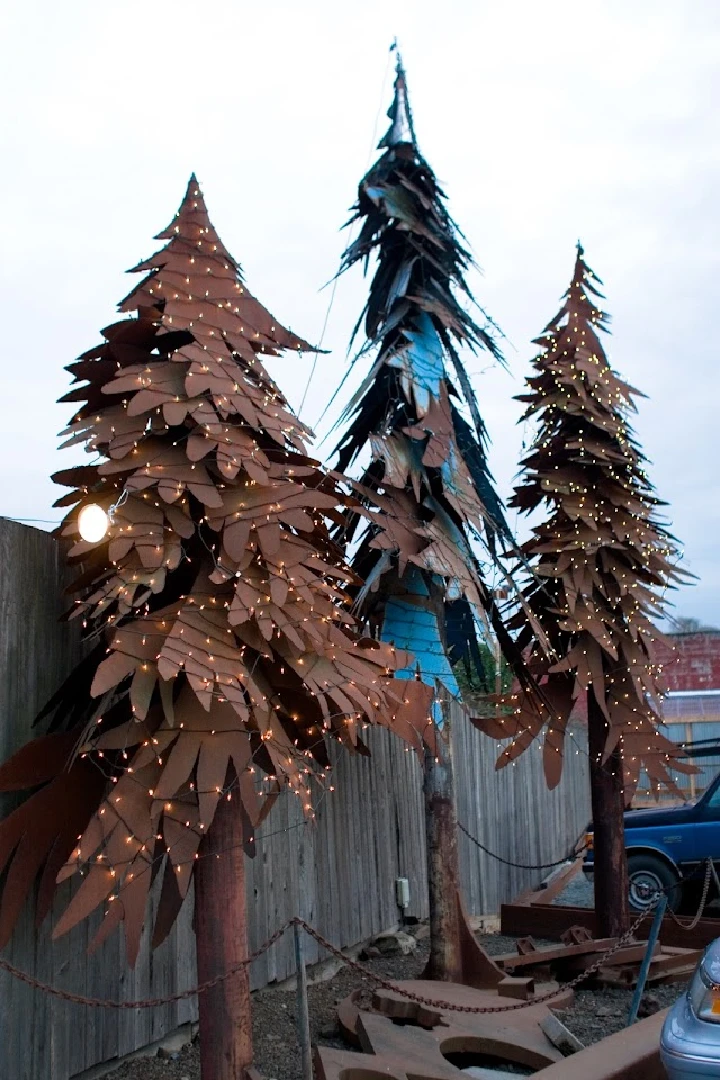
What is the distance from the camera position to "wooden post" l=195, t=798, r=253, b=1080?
5438 millimetres

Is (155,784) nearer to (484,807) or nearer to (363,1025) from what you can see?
(363,1025)

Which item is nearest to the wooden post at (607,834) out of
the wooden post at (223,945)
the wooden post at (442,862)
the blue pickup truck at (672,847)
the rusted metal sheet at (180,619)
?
the wooden post at (442,862)

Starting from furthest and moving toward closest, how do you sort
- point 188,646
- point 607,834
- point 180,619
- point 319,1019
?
point 607,834
point 319,1019
point 180,619
point 188,646

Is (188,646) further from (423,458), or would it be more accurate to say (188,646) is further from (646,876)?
(646,876)

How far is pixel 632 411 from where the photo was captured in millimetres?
10719

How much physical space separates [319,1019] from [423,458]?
4.04 metres

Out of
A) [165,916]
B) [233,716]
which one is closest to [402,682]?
[233,716]

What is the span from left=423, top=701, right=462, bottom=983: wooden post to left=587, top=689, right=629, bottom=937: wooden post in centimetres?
210

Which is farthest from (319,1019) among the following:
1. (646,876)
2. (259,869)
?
(646,876)

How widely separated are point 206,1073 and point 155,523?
2808mm

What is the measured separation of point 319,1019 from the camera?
24.2 ft

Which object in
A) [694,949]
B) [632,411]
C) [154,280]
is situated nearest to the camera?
[154,280]

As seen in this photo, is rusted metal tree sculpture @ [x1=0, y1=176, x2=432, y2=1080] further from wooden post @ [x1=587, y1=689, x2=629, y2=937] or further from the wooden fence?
wooden post @ [x1=587, y1=689, x2=629, y2=937]

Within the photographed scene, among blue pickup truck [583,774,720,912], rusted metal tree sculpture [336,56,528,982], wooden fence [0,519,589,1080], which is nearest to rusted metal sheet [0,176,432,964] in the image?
wooden fence [0,519,589,1080]
